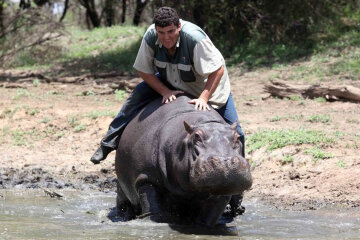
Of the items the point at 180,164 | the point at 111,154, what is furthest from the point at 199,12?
the point at 180,164

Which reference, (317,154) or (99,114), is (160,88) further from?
Answer: (99,114)

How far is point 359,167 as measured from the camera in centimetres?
738

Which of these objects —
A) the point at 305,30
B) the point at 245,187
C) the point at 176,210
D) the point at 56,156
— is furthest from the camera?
the point at 305,30

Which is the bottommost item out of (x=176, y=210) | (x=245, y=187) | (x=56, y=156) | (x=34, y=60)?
(x=34, y=60)

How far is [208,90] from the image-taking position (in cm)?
577

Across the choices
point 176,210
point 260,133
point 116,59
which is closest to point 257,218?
point 176,210

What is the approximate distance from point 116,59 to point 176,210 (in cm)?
1082

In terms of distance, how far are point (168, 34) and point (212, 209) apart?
1.35 metres

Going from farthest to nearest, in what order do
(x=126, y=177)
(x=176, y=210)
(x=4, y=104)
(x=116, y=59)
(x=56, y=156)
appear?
1. (x=116, y=59)
2. (x=4, y=104)
3. (x=56, y=156)
4. (x=126, y=177)
5. (x=176, y=210)

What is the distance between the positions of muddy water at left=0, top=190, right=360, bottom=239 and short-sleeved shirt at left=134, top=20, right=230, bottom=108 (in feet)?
3.58

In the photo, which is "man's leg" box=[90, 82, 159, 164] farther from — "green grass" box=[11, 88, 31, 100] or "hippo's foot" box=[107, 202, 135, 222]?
"green grass" box=[11, 88, 31, 100]

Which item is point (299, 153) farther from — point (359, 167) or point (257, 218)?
point (257, 218)

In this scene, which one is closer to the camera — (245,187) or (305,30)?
(245,187)

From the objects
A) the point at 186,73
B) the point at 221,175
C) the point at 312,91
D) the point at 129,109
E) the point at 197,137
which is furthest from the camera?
the point at 312,91
